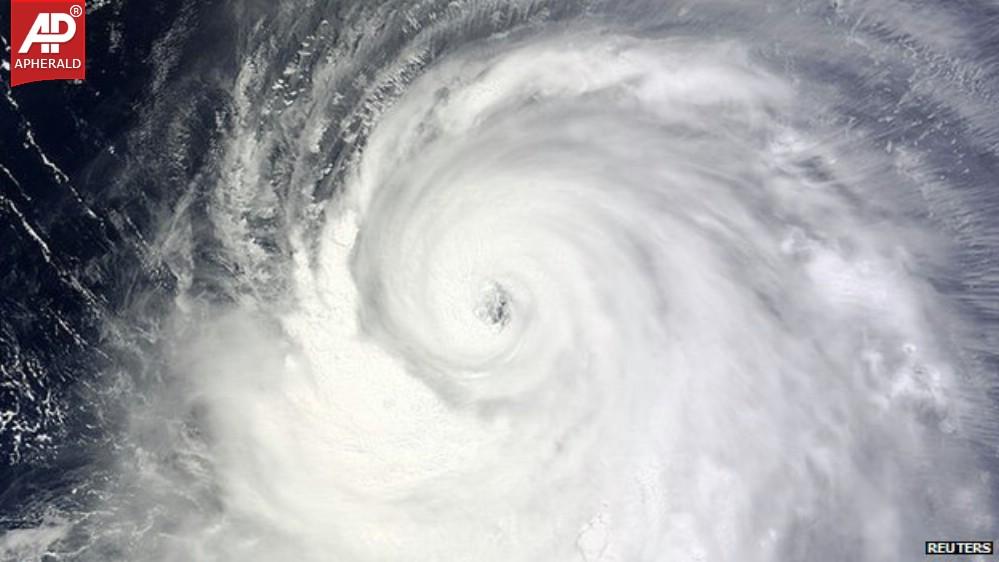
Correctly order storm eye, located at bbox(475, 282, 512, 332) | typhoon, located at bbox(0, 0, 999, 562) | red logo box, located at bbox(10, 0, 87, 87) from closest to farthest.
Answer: typhoon, located at bbox(0, 0, 999, 562), red logo box, located at bbox(10, 0, 87, 87), storm eye, located at bbox(475, 282, 512, 332)

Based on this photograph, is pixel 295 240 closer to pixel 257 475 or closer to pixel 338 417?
pixel 338 417

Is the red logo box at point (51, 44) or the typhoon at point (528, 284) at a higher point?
the red logo box at point (51, 44)

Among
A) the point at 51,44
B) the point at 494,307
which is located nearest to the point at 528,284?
the point at 494,307

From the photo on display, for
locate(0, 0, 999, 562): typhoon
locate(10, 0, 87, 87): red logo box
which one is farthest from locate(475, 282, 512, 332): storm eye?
locate(10, 0, 87, 87): red logo box

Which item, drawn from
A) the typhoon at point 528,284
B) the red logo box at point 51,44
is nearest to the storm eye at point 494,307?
the typhoon at point 528,284

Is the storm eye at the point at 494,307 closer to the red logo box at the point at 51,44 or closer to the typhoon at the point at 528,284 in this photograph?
the typhoon at the point at 528,284

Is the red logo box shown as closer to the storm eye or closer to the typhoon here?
the typhoon

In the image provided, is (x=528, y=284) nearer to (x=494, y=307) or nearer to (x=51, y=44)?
(x=494, y=307)
